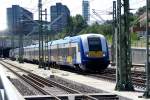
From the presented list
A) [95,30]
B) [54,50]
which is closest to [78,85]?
[54,50]

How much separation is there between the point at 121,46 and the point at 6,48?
139763mm

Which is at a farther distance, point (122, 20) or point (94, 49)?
point (94, 49)

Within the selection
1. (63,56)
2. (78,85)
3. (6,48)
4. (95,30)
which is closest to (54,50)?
(63,56)

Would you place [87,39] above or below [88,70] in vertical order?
above

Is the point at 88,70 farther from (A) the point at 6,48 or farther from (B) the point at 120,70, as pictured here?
(A) the point at 6,48

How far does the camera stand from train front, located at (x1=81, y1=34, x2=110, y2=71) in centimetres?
3884

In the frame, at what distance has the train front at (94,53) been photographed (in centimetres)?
3884

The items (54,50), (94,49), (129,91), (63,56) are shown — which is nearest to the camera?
(129,91)

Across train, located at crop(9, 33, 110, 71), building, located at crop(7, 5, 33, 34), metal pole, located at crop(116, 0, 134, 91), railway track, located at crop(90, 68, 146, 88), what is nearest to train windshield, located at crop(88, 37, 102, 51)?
train, located at crop(9, 33, 110, 71)

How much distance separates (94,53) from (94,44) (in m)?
0.79

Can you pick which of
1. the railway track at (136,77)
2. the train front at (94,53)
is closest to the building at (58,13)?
the train front at (94,53)

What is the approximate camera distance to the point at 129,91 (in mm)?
21906

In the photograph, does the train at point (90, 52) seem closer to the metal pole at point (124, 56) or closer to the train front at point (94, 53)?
the train front at point (94, 53)

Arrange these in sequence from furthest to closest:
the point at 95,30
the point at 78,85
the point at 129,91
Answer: the point at 95,30, the point at 78,85, the point at 129,91
